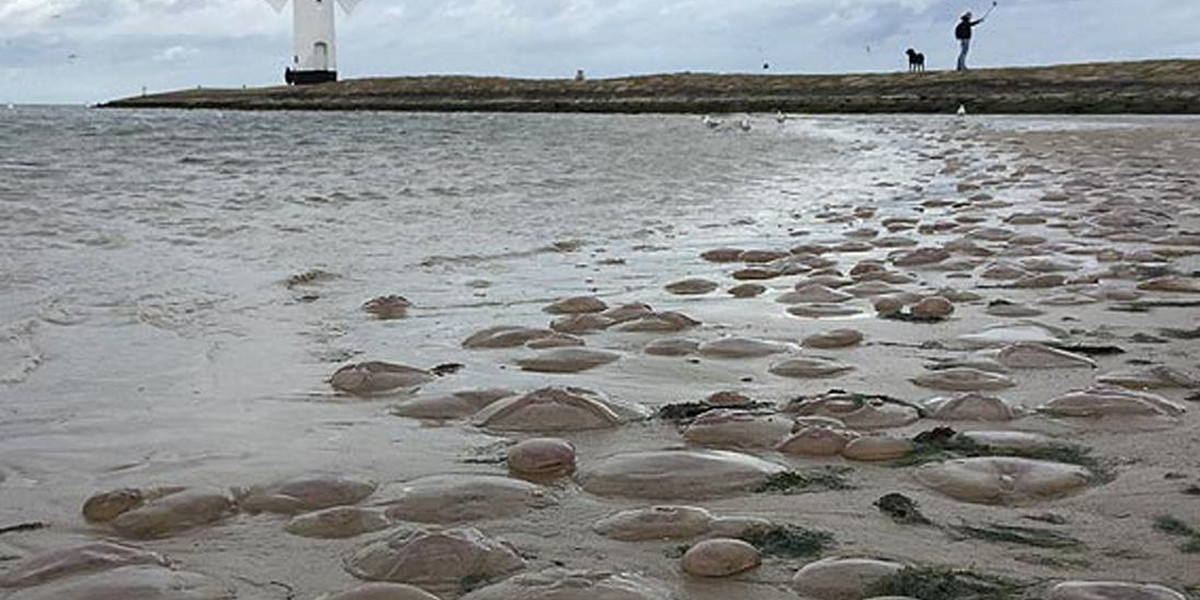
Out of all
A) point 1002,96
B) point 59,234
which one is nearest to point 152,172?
point 59,234

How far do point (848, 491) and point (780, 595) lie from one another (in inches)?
21.6

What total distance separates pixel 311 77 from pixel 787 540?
7957 centimetres

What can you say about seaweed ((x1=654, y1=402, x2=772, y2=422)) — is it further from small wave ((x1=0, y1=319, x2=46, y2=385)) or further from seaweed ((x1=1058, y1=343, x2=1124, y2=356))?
small wave ((x1=0, y1=319, x2=46, y2=385))

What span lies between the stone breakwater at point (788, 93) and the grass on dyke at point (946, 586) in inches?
1387

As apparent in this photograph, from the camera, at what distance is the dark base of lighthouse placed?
3071 inches

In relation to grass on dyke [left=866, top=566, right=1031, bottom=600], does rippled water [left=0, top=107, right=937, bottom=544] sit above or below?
below

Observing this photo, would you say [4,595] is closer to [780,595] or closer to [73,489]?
[73,489]

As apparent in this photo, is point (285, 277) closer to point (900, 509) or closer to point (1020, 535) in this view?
point (900, 509)

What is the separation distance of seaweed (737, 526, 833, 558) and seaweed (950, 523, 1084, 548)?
9.2 inches

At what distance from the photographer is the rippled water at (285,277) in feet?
9.26

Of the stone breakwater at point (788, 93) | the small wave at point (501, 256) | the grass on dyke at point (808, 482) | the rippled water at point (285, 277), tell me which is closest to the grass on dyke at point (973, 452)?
the grass on dyke at point (808, 482)

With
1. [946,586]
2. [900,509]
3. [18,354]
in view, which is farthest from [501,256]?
[946,586]

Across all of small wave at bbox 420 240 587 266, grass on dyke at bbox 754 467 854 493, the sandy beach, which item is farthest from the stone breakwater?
grass on dyke at bbox 754 467 854 493

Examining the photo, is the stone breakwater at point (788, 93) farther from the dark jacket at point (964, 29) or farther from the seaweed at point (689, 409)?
the seaweed at point (689, 409)
